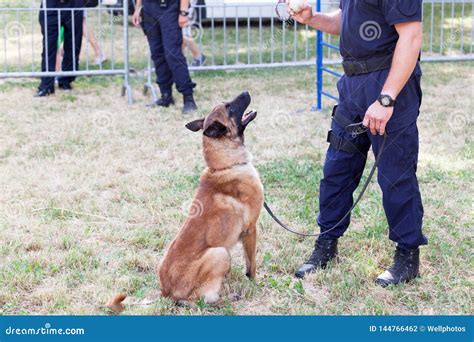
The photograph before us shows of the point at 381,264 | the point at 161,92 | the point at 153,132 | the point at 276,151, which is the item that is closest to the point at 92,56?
the point at 161,92

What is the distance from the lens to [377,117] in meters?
3.58

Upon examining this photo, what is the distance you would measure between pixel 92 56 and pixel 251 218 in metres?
7.93

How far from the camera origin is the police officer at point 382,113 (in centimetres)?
353

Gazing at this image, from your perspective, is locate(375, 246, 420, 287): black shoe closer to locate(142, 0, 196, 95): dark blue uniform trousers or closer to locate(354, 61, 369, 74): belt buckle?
locate(354, 61, 369, 74): belt buckle

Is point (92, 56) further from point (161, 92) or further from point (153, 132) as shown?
point (153, 132)

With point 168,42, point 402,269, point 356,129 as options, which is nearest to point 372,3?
point 356,129

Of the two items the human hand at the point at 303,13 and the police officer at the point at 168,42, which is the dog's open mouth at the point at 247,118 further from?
the police officer at the point at 168,42

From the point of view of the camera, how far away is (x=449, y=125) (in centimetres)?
749

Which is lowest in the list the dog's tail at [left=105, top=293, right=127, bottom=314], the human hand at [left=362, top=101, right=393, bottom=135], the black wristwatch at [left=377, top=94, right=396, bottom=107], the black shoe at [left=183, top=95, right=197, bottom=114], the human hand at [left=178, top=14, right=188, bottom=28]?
the dog's tail at [left=105, top=293, right=127, bottom=314]

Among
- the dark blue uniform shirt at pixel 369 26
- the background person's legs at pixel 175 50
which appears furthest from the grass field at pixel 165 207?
the dark blue uniform shirt at pixel 369 26

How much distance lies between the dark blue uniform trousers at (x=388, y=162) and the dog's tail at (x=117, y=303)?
1.28 m

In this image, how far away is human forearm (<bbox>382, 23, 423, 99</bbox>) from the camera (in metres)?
3.47

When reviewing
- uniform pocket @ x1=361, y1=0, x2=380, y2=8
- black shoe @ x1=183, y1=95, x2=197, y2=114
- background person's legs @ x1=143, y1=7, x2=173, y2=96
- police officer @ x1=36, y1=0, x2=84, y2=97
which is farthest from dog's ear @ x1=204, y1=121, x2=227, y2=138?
police officer @ x1=36, y1=0, x2=84, y2=97

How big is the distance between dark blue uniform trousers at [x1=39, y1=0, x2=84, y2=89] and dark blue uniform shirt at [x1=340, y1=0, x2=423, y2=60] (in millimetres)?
5802
